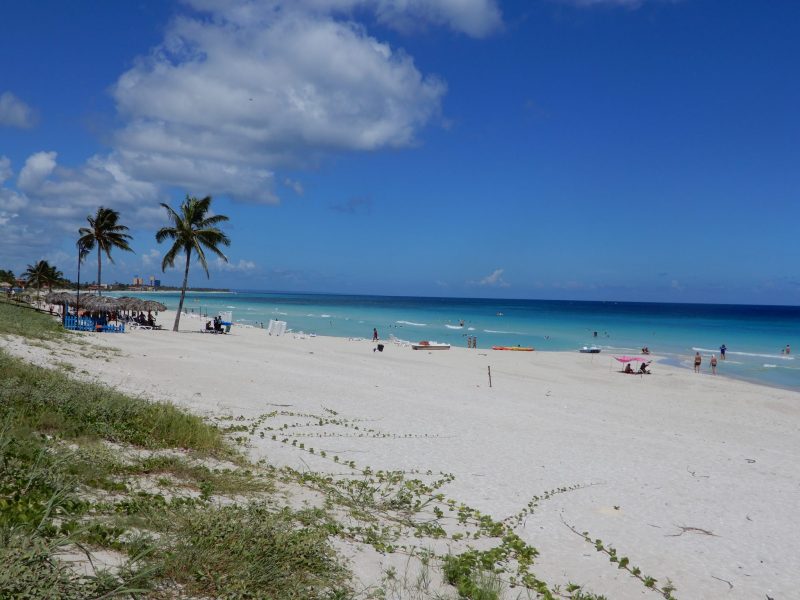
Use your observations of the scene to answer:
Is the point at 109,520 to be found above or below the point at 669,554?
above

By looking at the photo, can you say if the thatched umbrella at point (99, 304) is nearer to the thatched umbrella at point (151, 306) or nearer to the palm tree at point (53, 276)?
the thatched umbrella at point (151, 306)

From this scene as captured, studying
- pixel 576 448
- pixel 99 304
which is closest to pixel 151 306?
pixel 99 304

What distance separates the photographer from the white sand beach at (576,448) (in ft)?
21.7

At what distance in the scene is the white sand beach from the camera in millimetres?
6605

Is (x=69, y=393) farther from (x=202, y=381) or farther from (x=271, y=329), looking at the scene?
(x=271, y=329)

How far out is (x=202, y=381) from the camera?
51.8ft

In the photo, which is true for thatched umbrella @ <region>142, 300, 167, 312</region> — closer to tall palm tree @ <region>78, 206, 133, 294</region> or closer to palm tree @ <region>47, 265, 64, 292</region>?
tall palm tree @ <region>78, 206, 133, 294</region>

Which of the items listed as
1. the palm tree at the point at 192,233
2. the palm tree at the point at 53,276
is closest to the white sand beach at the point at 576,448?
the palm tree at the point at 192,233

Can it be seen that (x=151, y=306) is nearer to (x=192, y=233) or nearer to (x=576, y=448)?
(x=192, y=233)

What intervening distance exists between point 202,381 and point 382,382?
6503mm

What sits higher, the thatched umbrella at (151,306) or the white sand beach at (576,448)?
the thatched umbrella at (151,306)

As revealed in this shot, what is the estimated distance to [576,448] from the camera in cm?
1142

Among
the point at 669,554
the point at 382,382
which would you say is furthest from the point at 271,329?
the point at 669,554

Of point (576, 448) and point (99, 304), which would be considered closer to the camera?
point (576, 448)
